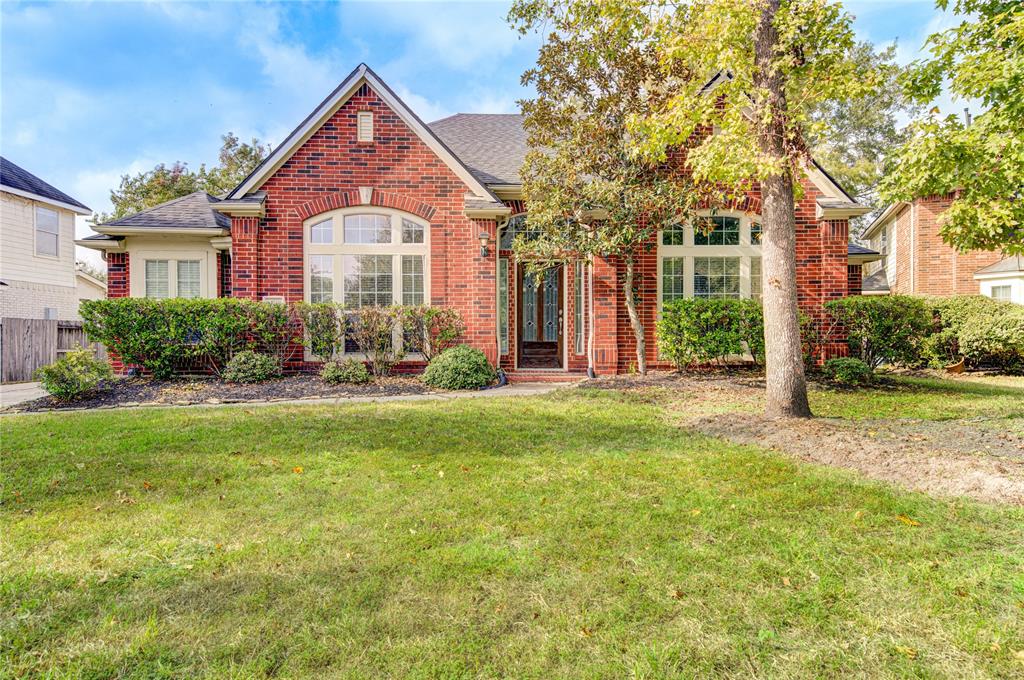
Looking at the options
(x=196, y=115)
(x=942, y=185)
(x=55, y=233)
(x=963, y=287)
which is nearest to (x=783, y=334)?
(x=942, y=185)

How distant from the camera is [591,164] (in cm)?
921

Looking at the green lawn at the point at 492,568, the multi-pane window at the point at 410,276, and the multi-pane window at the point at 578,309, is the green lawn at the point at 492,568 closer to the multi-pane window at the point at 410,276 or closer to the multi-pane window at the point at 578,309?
the multi-pane window at the point at 410,276

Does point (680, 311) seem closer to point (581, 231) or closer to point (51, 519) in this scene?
point (581, 231)

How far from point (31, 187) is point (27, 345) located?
8221 mm

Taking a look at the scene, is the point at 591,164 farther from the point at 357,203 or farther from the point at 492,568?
the point at 492,568

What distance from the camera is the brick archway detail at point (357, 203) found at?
399 inches

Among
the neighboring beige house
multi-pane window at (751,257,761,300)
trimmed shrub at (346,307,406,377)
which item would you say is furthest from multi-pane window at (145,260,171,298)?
multi-pane window at (751,257,761,300)

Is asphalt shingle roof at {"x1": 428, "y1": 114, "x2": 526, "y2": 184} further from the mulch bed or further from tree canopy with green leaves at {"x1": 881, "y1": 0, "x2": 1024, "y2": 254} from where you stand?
tree canopy with green leaves at {"x1": 881, "y1": 0, "x2": 1024, "y2": 254}

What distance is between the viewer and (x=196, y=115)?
16.6 meters

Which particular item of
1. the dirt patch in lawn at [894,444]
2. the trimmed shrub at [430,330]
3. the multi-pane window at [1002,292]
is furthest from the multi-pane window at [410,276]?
the multi-pane window at [1002,292]

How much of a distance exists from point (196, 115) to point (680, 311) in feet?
53.0

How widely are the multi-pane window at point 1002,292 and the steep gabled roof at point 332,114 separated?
57.0 ft

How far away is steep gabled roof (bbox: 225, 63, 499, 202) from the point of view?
990 centimetres

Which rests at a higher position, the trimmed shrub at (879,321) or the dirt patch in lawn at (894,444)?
the trimmed shrub at (879,321)
